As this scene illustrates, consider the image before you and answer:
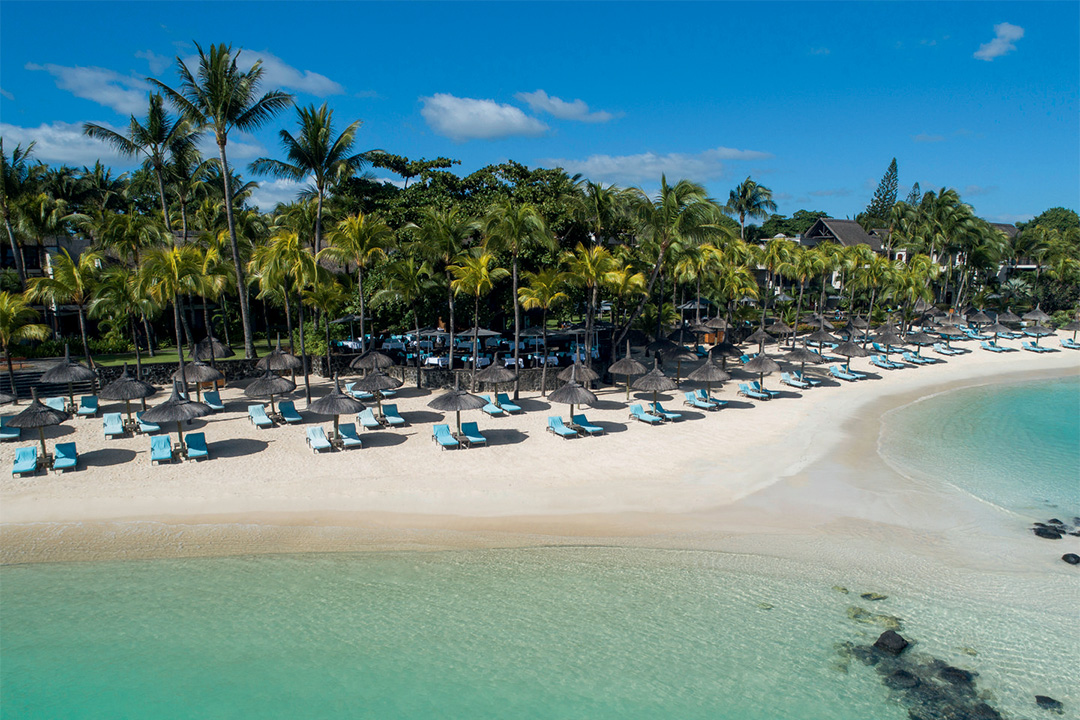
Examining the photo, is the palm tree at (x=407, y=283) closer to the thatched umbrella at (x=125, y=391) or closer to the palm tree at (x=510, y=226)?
the palm tree at (x=510, y=226)

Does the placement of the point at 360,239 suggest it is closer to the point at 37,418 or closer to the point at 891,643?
the point at 37,418

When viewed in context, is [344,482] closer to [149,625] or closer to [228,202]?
[149,625]

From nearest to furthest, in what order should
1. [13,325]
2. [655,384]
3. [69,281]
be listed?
[655,384]
[13,325]
[69,281]

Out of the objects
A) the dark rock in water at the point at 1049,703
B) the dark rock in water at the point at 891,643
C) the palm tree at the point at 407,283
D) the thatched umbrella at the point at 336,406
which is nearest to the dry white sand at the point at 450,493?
the thatched umbrella at the point at 336,406

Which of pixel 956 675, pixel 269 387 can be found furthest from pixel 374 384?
pixel 956 675

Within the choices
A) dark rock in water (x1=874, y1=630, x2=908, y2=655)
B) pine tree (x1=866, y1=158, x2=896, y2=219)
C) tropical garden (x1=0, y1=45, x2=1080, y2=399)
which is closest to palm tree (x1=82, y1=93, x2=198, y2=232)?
tropical garden (x1=0, y1=45, x2=1080, y2=399)

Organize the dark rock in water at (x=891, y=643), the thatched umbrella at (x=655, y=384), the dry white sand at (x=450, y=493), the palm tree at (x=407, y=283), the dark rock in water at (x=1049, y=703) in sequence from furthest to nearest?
1. the palm tree at (x=407, y=283)
2. the thatched umbrella at (x=655, y=384)
3. the dry white sand at (x=450, y=493)
4. the dark rock in water at (x=891, y=643)
5. the dark rock in water at (x=1049, y=703)
